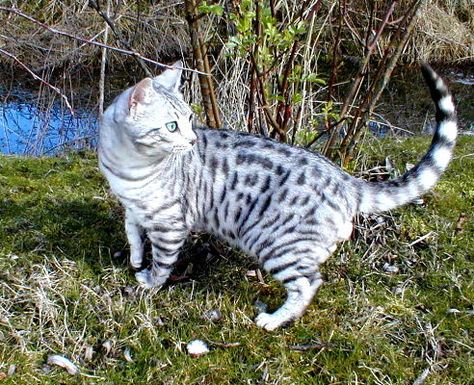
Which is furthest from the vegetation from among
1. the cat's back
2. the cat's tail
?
the cat's tail

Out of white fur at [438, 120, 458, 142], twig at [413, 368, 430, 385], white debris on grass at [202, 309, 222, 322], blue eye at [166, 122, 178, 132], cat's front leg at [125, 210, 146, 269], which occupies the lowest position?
twig at [413, 368, 430, 385]

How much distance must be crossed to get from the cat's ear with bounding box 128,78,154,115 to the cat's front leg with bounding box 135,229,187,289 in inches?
29.9

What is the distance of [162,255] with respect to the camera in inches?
138

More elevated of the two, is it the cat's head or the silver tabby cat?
the cat's head

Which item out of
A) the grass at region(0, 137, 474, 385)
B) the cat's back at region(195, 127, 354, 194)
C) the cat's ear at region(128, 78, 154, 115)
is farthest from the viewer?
the cat's back at region(195, 127, 354, 194)

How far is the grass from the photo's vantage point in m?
3.08

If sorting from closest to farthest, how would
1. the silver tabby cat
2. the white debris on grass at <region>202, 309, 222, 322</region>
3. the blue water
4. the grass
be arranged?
the grass
the silver tabby cat
the white debris on grass at <region>202, 309, 222, 322</region>
the blue water

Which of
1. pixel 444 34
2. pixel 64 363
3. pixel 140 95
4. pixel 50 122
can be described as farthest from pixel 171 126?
pixel 444 34

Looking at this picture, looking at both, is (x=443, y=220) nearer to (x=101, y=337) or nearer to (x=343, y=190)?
(x=343, y=190)

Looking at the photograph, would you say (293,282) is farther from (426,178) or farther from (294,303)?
(426,178)

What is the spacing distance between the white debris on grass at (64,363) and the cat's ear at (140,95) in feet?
4.21

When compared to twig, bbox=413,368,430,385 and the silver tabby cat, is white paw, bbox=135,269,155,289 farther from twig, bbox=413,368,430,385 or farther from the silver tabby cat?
twig, bbox=413,368,430,385

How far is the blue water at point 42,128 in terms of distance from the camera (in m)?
6.49

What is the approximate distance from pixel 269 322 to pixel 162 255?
716 millimetres
